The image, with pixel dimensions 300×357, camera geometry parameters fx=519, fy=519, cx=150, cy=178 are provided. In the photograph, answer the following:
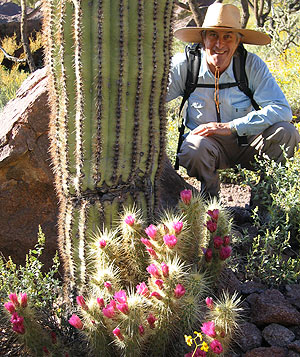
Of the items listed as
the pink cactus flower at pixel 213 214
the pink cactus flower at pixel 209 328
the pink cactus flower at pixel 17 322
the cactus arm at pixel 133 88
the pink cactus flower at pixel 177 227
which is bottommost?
the pink cactus flower at pixel 17 322

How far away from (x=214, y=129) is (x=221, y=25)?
85 cm

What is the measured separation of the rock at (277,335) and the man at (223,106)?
1792 millimetres

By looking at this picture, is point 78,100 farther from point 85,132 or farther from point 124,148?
point 124,148

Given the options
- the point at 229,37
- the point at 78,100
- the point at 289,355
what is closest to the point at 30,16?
the point at 229,37

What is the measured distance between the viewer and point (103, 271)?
2.36 meters

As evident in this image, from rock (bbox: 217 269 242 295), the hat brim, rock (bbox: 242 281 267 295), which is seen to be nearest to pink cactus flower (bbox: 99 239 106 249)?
rock (bbox: 217 269 242 295)

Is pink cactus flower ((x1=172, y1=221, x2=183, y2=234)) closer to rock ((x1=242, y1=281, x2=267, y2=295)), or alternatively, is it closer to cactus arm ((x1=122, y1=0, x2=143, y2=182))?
cactus arm ((x1=122, y1=0, x2=143, y2=182))

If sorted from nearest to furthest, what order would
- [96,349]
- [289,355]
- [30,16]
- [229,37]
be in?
[96,349] → [289,355] → [229,37] → [30,16]

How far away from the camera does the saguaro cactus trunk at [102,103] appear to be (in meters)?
2.54

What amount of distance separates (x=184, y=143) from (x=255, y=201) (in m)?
0.78

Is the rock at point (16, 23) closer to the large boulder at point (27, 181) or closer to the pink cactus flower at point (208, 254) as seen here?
the large boulder at point (27, 181)

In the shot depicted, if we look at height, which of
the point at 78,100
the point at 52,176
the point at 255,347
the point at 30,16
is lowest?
the point at 30,16

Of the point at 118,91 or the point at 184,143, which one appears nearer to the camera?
the point at 118,91

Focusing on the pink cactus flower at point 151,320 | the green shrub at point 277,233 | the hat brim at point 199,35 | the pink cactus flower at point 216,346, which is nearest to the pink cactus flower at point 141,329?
the pink cactus flower at point 151,320
